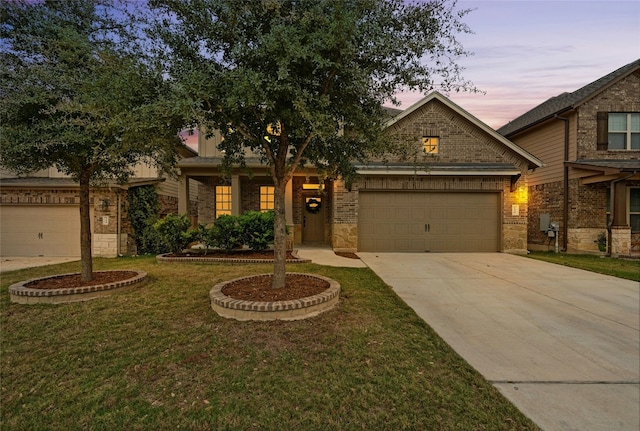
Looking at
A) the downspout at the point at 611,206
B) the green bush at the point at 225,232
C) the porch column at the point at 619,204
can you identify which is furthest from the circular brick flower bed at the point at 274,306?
the porch column at the point at 619,204

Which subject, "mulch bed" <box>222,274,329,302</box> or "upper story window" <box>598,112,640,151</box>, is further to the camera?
"upper story window" <box>598,112,640,151</box>

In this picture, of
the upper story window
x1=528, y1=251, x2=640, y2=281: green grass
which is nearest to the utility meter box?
x1=528, y1=251, x2=640, y2=281: green grass

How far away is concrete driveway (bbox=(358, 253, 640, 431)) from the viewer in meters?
2.77

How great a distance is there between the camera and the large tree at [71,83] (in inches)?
161

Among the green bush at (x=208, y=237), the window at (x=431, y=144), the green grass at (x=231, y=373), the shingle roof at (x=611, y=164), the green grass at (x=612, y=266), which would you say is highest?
the window at (x=431, y=144)

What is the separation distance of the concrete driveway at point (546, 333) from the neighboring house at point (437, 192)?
363 centimetres

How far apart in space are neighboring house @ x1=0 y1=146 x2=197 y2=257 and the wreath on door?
6363mm

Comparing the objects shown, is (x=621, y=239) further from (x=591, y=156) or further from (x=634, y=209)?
(x=591, y=156)

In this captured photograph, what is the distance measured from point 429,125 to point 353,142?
8072 millimetres

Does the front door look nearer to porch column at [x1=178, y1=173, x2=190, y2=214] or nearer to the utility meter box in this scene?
porch column at [x1=178, y1=173, x2=190, y2=214]

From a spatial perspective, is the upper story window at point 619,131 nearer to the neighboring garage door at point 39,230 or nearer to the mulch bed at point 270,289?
the mulch bed at point 270,289

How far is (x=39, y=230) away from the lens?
1123cm

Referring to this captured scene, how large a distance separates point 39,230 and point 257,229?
8015mm

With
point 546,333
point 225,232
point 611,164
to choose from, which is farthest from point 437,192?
point 546,333
